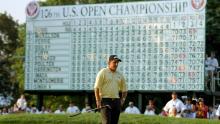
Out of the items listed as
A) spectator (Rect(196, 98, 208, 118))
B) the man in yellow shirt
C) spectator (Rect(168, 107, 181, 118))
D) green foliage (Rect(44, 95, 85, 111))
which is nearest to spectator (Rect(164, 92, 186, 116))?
spectator (Rect(168, 107, 181, 118))

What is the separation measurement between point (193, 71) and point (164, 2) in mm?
2807

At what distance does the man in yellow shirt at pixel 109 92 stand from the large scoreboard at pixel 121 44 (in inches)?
507

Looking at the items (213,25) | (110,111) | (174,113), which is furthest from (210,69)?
(110,111)

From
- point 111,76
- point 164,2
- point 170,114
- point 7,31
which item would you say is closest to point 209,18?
point 164,2

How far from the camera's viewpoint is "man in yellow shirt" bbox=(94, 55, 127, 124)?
12719 millimetres

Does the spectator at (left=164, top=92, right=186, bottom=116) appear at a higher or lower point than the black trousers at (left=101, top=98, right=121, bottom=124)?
lower

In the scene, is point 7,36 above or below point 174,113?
above

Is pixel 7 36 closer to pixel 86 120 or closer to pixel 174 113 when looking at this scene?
pixel 174 113

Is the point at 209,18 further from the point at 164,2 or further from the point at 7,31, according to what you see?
the point at 7,31

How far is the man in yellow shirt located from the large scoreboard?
1288cm

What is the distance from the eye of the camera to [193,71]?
2555cm

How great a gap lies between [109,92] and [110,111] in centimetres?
35

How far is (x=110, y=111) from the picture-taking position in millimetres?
12727

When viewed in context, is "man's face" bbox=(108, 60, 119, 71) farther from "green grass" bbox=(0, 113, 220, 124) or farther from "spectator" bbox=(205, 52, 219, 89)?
"spectator" bbox=(205, 52, 219, 89)
